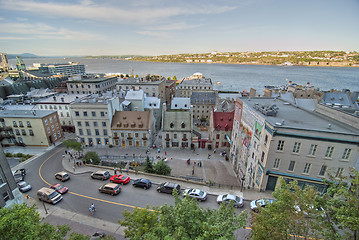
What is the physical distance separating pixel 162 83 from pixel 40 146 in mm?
53957

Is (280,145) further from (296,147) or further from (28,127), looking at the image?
(28,127)

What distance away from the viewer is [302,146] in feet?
80.9

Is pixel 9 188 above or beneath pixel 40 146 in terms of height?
above

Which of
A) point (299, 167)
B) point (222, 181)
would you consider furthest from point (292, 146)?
point (222, 181)

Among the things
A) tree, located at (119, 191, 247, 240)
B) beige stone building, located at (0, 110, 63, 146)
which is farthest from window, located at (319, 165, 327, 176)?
beige stone building, located at (0, 110, 63, 146)

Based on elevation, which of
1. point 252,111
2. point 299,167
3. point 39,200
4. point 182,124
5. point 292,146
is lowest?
point 39,200

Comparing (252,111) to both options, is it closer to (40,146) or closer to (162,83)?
(40,146)

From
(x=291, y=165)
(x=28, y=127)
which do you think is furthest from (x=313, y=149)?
(x=28, y=127)

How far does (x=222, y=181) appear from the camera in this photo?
121 feet

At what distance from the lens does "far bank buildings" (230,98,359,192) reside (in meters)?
23.5

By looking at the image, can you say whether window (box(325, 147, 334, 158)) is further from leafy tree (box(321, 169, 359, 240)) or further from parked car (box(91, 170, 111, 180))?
parked car (box(91, 170, 111, 180))

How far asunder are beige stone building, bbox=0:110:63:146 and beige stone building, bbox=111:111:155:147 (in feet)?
60.7

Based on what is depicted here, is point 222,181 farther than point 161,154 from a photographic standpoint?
No

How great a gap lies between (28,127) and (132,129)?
2839 centimetres
